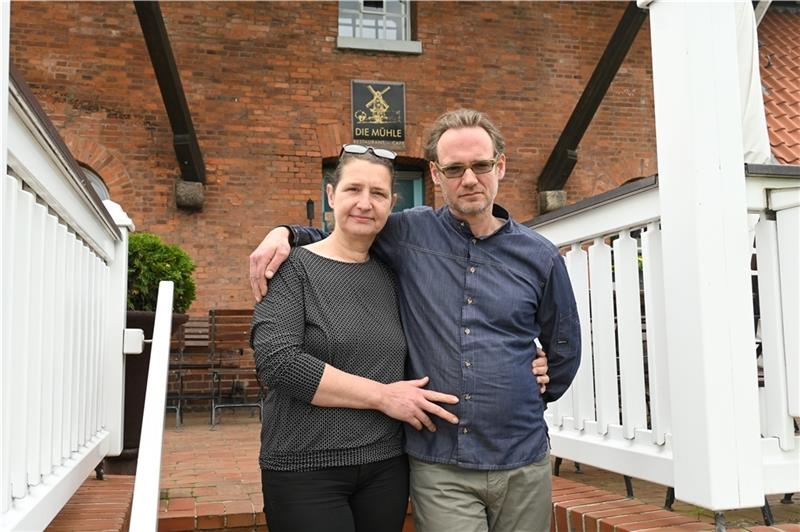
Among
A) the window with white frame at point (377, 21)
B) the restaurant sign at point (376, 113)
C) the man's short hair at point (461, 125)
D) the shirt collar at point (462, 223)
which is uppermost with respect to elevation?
the window with white frame at point (377, 21)

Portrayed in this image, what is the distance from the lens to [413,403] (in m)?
1.81

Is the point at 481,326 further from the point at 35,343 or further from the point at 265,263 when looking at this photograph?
the point at 35,343

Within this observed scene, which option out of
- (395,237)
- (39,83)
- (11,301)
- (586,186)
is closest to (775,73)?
(586,186)

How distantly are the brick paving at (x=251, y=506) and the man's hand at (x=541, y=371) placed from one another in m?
0.49

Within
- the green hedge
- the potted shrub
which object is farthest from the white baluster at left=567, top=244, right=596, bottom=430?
the green hedge

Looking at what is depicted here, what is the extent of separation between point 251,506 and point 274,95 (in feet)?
21.2

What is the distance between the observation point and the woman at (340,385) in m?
1.77

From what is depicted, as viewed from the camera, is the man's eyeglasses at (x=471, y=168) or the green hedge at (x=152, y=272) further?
the green hedge at (x=152, y=272)

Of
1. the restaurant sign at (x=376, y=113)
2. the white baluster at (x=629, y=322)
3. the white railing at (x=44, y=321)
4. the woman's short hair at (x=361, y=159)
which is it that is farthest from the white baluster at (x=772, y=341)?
the restaurant sign at (x=376, y=113)

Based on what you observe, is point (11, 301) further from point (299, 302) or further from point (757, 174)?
point (757, 174)

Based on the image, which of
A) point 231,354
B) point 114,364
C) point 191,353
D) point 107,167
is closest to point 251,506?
point 114,364

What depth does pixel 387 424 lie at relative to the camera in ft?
6.08

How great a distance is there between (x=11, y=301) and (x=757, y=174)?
1.90m

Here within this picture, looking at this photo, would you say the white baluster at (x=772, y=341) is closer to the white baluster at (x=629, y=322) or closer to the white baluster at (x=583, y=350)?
the white baluster at (x=629, y=322)
